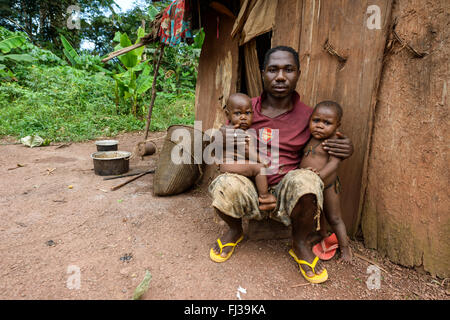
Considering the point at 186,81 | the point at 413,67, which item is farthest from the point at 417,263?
the point at 186,81

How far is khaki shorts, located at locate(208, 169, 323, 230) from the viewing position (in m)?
1.58

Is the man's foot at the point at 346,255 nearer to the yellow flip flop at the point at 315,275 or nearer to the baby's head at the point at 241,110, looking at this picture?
the yellow flip flop at the point at 315,275

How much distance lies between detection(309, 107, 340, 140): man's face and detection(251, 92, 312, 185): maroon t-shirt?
5.6 inches

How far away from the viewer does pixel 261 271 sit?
5.85ft

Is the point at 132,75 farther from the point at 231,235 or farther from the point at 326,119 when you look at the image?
the point at 326,119

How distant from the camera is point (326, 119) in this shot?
5.70 ft

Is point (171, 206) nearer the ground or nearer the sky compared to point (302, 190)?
nearer the ground

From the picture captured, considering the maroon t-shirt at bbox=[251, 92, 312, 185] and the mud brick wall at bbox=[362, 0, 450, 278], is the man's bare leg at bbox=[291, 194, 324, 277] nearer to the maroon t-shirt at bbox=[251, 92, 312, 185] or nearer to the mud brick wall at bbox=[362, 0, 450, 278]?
the maroon t-shirt at bbox=[251, 92, 312, 185]

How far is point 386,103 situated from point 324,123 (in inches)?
20.1

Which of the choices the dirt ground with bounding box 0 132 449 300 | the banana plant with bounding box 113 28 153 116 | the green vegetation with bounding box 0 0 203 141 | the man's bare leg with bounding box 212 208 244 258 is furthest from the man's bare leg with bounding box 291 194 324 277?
the banana plant with bounding box 113 28 153 116

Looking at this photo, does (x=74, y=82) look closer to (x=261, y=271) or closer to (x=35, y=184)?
(x=35, y=184)

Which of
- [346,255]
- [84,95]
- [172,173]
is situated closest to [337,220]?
[346,255]

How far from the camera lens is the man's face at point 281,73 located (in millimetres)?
1811
